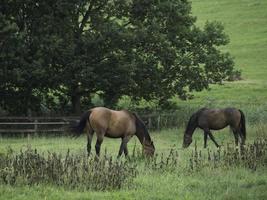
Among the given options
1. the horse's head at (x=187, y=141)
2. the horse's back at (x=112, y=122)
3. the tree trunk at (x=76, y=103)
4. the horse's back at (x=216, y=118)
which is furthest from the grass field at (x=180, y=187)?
the tree trunk at (x=76, y=103)

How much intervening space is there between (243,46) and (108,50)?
35.1 meters

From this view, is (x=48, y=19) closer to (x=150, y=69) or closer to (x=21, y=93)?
(x=21, y=93)

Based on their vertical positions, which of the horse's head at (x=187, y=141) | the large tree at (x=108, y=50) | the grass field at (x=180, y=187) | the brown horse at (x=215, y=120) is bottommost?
the grass field at (x=180, y=187)

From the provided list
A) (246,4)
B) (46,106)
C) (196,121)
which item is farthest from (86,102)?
(246,4)

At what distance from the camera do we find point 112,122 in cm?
1966

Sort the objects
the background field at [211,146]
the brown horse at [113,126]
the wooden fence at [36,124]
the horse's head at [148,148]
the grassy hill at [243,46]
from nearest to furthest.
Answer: the background field at [211,146] < the horse's head at [148,148] < the brown horse at [113,126] < the wooden fence at [36,124] < the grassy hill at [243,46]

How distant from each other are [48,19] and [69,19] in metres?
1.42

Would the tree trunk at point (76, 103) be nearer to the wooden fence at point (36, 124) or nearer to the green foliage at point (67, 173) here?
the wooden fence at point (36, 124)

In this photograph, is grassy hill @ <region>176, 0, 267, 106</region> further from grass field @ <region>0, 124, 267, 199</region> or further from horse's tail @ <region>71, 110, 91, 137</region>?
grass field @ <region>0, 124, 267, 199</region>

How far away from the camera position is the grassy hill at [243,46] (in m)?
44.4

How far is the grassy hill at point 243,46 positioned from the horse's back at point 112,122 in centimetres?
2240

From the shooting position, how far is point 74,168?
45.1 ft

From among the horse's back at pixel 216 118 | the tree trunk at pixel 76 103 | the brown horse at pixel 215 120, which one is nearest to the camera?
the brown horse at pixel 215 120

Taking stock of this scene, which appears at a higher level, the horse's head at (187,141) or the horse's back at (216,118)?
the horse's back at (216,118)
